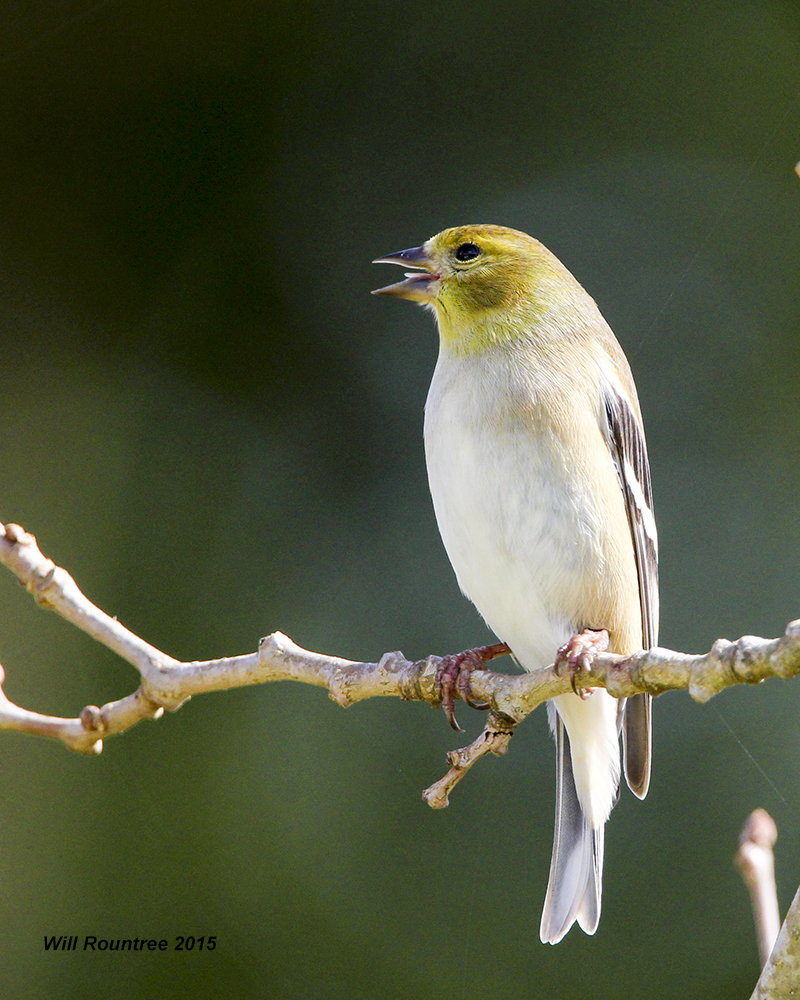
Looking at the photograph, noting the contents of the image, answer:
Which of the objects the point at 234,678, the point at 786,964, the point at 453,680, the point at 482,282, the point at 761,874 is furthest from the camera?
the point at 482,282

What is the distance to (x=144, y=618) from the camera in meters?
3.63

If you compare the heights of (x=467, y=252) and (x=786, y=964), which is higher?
(x=467, y=252)

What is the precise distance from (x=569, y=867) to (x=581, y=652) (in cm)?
66

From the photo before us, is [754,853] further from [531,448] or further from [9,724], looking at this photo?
[9,724]

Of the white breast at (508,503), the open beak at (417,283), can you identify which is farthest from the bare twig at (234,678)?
the open beak at (417,283)

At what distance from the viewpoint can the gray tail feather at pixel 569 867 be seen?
2027 millimetres

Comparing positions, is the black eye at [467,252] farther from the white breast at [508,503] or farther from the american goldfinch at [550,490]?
the white breast at [508,503]

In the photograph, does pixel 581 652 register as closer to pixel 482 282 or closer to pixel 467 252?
pixel 482 282

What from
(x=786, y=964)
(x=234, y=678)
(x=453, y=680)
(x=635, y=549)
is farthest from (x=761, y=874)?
(x=234, y=678)

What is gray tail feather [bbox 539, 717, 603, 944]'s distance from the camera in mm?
2027

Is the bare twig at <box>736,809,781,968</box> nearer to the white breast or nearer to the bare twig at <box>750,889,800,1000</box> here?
the bare twig at <box>750,889,800,1000</box>

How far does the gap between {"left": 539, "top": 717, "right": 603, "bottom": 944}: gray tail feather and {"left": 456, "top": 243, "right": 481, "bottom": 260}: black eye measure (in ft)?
3.84

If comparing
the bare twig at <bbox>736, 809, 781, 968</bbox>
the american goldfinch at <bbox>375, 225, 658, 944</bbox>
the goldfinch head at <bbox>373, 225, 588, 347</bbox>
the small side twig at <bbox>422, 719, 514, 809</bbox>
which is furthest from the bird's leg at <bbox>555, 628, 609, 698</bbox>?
the goldfinch head at <bbox>373, 225, 588, 347</bbox>

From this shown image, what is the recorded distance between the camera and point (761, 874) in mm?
1534
